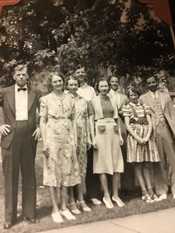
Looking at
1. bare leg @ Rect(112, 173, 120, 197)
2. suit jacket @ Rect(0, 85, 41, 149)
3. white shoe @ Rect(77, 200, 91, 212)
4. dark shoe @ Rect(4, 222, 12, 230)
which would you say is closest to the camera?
dark shoe @ Rect(4, 222, 12, 230)

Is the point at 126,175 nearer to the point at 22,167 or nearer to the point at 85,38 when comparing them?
the point at 22,167

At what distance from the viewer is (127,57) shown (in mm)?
2170

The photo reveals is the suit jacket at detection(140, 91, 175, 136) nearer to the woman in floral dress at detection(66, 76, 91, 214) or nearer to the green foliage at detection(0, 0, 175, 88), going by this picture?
the green foliage at detection(0, 0, 175, 88)

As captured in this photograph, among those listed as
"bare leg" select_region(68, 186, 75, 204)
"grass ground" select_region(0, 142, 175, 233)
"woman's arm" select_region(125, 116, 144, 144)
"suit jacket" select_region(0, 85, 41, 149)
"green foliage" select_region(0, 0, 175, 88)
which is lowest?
"grass ground" select_region(0, 142, 175, 233)

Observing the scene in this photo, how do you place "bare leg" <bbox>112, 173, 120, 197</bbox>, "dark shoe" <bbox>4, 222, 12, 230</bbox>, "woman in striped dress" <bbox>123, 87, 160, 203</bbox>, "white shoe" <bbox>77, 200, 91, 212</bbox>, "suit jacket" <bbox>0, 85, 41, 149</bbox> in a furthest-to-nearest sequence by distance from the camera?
"woman in striped dress" <bbox>123, 87, 160, 203</bbox> < "bare leg" <bbox>112, 173, 120, 197</bbox> < "white shoe" <bbox>77, 200, 91, 212</bbox> < "suit jacket" <bbox>0, 85, 41, 149</bbox> < "dark shoe" <bbox>4, 222, 12, 230</bbox>

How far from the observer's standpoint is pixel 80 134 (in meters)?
2.04

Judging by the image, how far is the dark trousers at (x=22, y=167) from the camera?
71.1 inches

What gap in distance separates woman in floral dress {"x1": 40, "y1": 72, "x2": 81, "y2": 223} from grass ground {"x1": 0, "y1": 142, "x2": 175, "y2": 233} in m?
0.04

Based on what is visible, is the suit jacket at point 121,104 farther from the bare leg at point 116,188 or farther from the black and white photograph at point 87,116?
the bare leg at point 116,188

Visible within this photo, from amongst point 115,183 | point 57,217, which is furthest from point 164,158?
point 57,217

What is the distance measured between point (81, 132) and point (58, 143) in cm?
19

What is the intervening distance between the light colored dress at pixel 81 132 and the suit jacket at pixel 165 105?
474 millimetres

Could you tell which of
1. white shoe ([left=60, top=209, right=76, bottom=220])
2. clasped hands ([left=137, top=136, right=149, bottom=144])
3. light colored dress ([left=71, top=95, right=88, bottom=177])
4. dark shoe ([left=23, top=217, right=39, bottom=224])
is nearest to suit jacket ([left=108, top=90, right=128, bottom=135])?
clasped hands ([left=137, top=136, right=149, bottom=144])

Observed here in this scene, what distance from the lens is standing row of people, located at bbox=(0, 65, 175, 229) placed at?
72.4 inches
